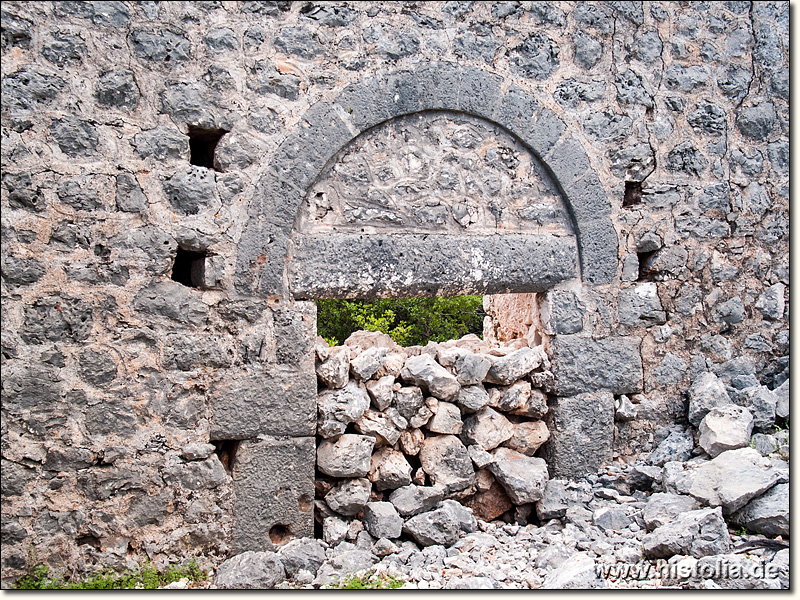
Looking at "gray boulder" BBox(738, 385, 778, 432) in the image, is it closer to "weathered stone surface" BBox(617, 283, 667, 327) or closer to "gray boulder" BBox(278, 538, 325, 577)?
"weathered stone surface" BBox(617, 283, 667, 327)

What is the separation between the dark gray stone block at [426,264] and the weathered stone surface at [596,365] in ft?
1.29

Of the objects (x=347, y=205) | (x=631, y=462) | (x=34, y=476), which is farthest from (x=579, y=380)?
(x=34, y=476)

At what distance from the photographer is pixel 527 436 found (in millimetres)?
4020

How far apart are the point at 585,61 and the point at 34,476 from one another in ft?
11.7

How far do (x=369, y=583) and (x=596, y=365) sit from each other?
1805mm

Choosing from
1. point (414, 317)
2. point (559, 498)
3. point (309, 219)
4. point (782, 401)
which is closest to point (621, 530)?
point (559, 498)

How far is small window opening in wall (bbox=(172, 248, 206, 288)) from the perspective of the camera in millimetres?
3418

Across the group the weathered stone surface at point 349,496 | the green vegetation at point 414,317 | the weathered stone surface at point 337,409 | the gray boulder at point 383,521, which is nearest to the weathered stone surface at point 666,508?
the gray boulder at point 383,521

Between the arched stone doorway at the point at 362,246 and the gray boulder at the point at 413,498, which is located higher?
the arched stone doorway at the point at 362,246

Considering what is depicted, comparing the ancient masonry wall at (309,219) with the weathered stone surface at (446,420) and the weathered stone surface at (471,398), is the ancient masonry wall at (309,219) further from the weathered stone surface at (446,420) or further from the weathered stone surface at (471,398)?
the weathered stone surface at (446,420)

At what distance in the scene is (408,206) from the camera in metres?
3.76

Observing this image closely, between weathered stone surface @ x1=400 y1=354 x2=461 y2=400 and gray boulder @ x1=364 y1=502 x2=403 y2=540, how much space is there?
26.2 inches

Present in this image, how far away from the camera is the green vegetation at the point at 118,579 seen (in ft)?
10.2

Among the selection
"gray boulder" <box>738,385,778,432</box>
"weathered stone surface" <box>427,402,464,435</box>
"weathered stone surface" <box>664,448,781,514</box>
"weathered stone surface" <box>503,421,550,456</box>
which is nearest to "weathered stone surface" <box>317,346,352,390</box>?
"weathered stone surface" <box>427,402,464,435</box>
